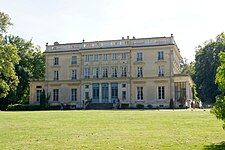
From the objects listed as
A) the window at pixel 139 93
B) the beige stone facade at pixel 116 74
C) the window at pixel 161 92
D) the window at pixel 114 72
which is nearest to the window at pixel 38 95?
the beige stone facade at pixel 116 74

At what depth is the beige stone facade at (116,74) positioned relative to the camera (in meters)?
48.3

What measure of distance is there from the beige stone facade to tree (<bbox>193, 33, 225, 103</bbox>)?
15.1m

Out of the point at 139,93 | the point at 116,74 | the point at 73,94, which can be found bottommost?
the point at 73,94

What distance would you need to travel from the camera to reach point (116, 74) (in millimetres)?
50594

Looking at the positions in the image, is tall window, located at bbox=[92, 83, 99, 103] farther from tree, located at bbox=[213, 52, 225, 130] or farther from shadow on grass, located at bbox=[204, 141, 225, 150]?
shadow on grass, located at bbox=[204, 141, 225, 150]

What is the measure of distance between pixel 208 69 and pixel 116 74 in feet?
74.9

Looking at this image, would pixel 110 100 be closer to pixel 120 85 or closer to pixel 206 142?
pixel 120 85

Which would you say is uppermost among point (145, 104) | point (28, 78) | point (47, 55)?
point (47, 55)

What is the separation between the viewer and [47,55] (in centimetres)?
5462

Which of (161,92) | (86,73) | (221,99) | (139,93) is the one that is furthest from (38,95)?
(221,99)

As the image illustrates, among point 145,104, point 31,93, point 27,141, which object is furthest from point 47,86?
point 27,141

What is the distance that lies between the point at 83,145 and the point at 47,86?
45.7m

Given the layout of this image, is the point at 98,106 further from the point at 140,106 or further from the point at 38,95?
the point at 38,95

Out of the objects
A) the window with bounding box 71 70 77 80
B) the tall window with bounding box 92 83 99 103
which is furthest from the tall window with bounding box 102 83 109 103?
the window with bounding box 71 70 77 80
